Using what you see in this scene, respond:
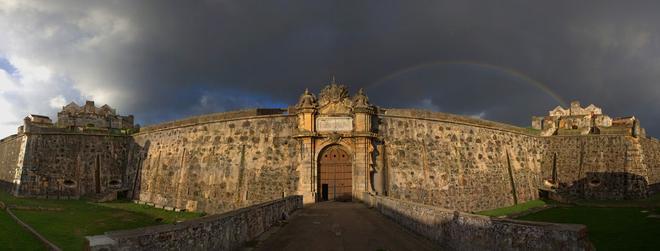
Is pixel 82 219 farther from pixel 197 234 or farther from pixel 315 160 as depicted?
pixel 197 234

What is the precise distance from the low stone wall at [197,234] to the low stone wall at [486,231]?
498 centimetres

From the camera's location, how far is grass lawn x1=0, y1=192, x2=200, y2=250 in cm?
1728

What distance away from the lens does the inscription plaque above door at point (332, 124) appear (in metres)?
27.2

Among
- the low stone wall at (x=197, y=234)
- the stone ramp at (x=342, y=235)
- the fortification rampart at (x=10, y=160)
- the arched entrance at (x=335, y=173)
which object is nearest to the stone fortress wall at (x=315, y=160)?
the fortification rampart at (x=10, y=160)

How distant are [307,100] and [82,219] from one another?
13.4 metres

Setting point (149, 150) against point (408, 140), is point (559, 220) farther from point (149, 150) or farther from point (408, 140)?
point (149, 150)

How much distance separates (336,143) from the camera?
27.1 metres

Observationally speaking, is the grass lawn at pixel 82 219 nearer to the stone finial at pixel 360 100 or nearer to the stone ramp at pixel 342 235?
the stone ramp at pixel 342 235

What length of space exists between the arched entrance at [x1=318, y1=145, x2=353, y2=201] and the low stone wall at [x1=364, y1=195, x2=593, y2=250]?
11.8m

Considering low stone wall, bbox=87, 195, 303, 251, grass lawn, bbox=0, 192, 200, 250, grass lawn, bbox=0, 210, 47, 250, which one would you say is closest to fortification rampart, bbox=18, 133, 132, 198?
grass lawn, bbox=0, 192, 200, 250

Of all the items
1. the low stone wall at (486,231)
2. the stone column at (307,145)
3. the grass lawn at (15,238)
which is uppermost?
the stone column at (307,145)

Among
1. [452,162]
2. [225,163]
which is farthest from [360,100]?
[225,163]

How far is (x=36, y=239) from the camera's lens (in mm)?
15359

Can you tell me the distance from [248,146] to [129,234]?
2168 cm
